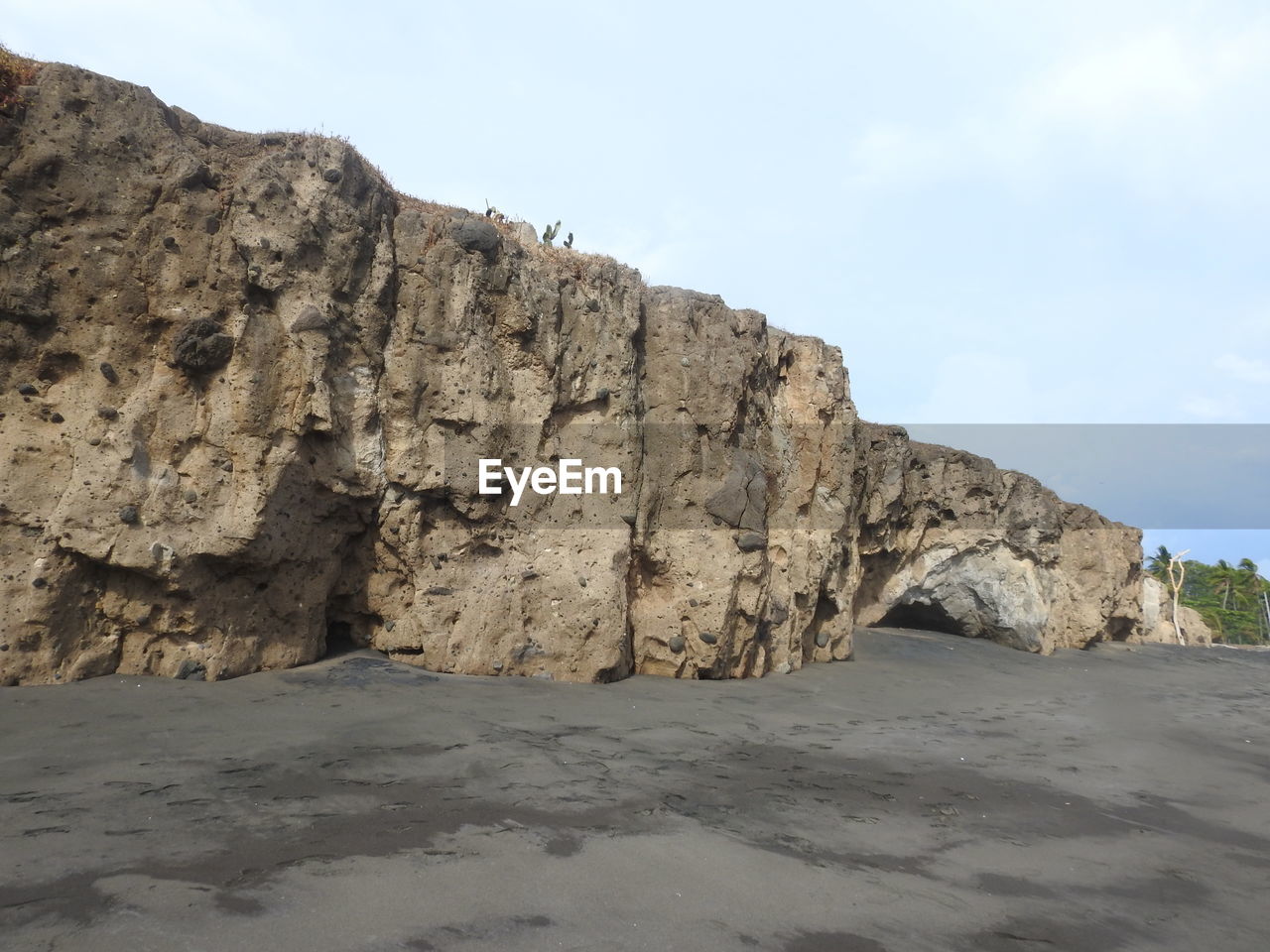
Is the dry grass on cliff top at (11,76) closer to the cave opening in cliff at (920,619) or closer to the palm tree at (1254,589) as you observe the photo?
the cave opening in cliff at (920,619)

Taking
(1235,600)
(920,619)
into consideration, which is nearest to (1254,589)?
(1235,600)

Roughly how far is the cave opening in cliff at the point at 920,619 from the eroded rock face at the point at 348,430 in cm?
452

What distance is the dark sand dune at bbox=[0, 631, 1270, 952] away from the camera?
2.88m

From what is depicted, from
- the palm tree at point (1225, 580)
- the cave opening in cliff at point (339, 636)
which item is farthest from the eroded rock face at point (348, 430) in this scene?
the palm tree at point (1225, 580)

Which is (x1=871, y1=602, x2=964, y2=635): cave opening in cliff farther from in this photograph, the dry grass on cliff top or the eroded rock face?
the dry grass on cliff top

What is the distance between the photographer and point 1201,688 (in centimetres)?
1180

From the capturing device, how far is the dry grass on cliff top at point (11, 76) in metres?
6.18

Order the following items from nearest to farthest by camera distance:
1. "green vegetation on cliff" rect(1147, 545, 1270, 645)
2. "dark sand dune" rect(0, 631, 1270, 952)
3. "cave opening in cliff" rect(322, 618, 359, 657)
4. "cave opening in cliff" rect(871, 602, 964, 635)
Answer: "dark sand dune" rect(0, 631, 1270, 952) → "cave opening in cliff" rect(322, 618, 359, 657) → "cave opening in cliff" rect(871, 602, 964, 635) → "green vegetation on cliff" rect(1147, 545, 1270, 645)

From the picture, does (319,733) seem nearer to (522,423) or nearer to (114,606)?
(114,606)

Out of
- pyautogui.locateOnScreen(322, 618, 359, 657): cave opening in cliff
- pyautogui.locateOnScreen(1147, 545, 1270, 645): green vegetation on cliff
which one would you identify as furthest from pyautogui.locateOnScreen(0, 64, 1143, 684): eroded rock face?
pyautogui.locateOnScreen(1147, 545, 1270, 645): green vegetation on cliff

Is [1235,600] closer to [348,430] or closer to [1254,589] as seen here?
[1254,589]

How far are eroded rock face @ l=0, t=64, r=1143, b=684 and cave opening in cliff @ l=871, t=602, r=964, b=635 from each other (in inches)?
178

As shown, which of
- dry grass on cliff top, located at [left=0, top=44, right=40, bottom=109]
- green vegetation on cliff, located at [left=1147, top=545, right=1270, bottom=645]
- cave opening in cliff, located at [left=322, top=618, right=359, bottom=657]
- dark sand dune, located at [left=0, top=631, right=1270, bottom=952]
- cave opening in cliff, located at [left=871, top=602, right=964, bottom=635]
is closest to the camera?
dark sand dune, located at [left=0, top=631, right=1270, bottom=952]

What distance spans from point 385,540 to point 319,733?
9.22 ft
